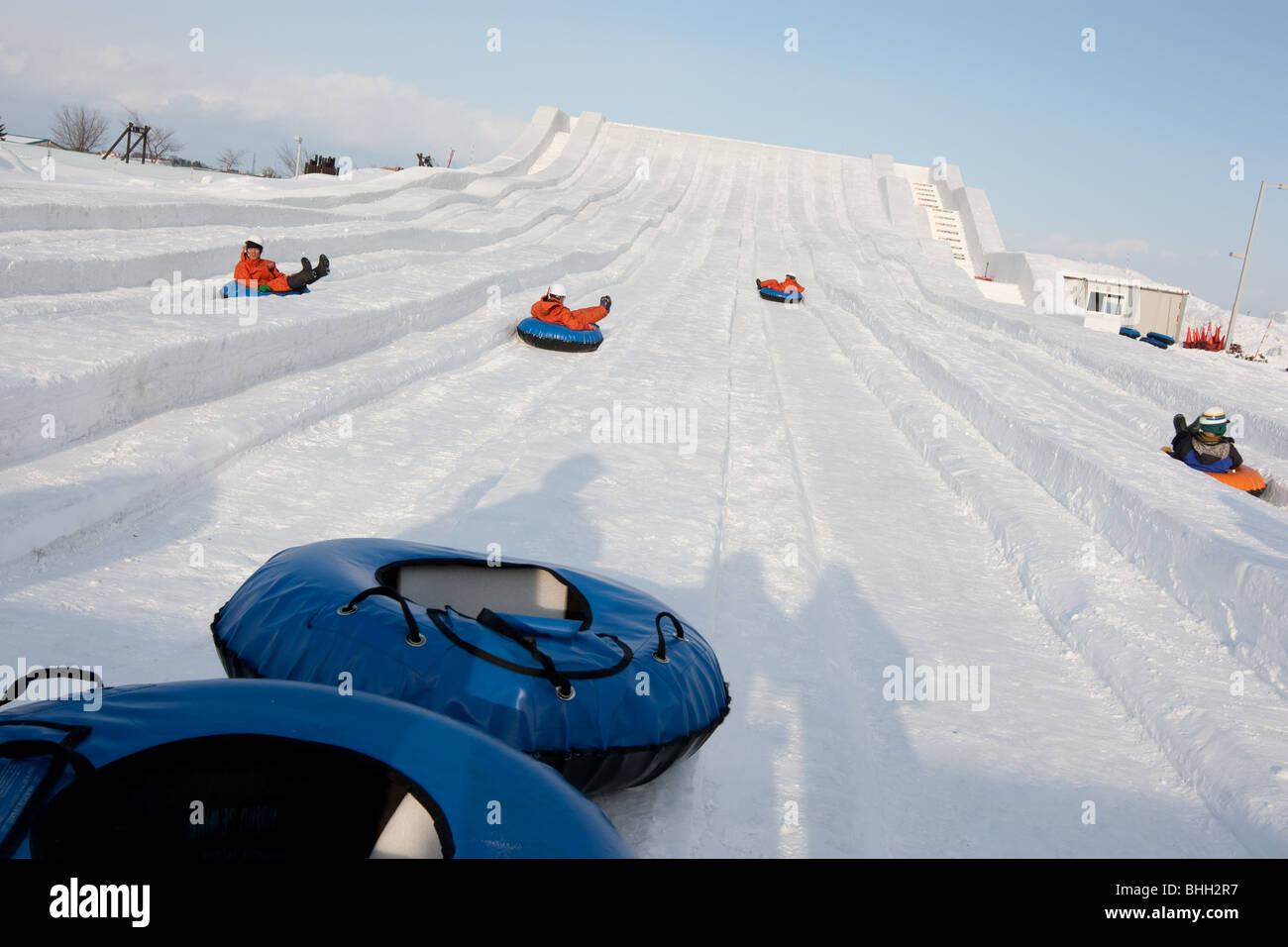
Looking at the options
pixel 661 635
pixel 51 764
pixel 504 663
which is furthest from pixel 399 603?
pixel 51 764

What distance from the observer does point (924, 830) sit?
2592 millimetres

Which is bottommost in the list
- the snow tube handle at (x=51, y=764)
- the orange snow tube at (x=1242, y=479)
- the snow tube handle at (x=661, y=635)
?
the orange snow tube at (x=1242, y=479)

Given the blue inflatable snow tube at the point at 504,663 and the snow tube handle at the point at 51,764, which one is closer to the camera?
the snow tube handle at the point at 51,764

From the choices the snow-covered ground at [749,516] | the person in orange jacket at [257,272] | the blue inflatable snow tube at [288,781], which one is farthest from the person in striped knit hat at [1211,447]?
the person in orange jacket at [257,272]

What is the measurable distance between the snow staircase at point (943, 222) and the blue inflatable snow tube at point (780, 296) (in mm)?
9553

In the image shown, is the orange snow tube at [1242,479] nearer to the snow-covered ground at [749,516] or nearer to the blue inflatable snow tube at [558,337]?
the snow-covered ground at [749,516]

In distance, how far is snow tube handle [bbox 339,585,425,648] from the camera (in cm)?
225

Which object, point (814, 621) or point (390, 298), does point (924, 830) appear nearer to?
point (814, 621)

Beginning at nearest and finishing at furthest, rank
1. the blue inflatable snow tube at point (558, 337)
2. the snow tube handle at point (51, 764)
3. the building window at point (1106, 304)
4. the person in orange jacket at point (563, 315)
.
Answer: the snow tube handle at point (51, 764)
the blue inflatable snow tube at point (558, 337)
the person in orange jacket at point (563, 315)
the building window at point (1106, 304)

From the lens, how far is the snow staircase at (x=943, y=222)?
74.2 ft

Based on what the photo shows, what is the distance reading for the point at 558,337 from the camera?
8258mm

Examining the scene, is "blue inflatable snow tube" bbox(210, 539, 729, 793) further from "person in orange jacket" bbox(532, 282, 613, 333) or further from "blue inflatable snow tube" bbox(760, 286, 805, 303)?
"blue inflatable snow tube" bbox(760, 286, 805, 303)

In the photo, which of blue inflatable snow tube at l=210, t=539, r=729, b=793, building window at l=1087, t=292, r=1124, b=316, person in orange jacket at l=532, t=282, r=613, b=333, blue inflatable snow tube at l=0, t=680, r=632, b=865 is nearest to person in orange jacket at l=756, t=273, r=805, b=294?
person in orange jacket at l=532, t=282, r=613, b=333
